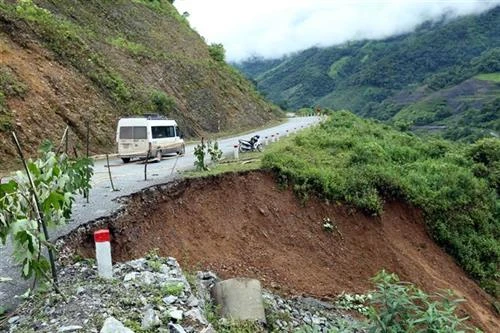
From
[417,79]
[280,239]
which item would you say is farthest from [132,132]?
[417,79]

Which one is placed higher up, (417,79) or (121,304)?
(417,79)

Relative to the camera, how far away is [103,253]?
6.72 metres

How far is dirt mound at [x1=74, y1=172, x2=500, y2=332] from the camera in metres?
10.7

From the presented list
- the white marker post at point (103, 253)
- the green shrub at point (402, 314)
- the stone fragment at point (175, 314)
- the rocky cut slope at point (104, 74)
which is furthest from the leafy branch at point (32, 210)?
the rocky cut slope at point (104, 74)

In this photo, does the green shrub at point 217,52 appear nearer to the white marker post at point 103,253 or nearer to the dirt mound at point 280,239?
the dirt mound at point 280,239

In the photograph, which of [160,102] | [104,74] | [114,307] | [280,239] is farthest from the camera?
[160,102]

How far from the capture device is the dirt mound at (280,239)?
10.7 metres

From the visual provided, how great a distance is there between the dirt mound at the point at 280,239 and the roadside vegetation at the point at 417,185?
0.46m

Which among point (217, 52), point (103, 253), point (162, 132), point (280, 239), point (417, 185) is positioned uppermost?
point (217, 52)

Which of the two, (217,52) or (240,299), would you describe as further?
(217,52)

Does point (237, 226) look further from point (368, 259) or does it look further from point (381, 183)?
point (381, 183)

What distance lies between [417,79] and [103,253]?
14104 cm

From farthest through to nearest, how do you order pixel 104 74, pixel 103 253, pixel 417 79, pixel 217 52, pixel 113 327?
pixel 417 79, pixel 217 52, pixel 104 74, pixel 103 253, pixel 113 327

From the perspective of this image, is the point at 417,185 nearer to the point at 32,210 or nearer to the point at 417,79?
the point at 32,210
